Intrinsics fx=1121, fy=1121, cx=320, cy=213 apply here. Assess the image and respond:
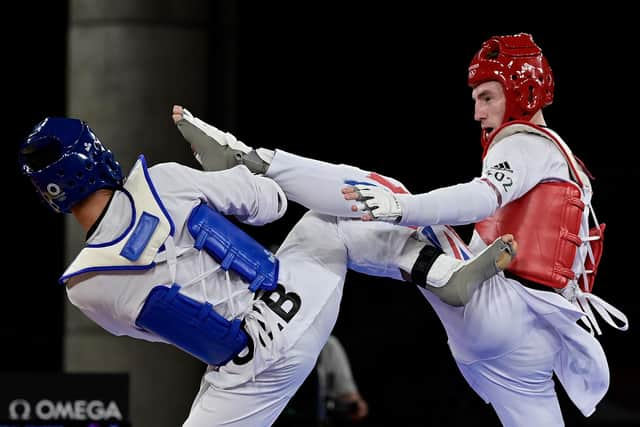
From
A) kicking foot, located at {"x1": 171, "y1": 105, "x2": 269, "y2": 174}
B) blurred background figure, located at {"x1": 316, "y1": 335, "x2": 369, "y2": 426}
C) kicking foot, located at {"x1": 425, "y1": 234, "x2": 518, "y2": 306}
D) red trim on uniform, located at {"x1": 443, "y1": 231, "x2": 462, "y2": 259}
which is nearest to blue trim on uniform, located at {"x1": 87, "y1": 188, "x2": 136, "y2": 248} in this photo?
kicking foot, located at {"x1": 171, "y1": 105, "x2": 269, "y2": 174}

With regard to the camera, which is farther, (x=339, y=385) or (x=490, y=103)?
(x=339, y=385)

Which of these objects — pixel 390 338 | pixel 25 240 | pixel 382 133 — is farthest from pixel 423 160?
pixel 25 240

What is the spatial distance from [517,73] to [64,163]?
1.34m

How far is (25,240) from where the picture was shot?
8.51 m

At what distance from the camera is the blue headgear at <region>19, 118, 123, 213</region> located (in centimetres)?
282

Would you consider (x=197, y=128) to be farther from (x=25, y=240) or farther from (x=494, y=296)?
(x=25, y=240)

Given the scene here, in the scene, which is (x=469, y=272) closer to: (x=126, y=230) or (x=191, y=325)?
(x=191, y=325)

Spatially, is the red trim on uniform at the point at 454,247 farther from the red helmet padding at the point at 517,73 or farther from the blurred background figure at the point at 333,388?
the blurred background figure at the point at 333,388

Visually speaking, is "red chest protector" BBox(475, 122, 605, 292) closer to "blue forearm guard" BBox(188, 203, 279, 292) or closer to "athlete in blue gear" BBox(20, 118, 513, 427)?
"athlete in blue gear" BBox(20, 118, 513, 427)

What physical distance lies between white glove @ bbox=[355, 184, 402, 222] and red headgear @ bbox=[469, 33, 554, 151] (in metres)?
0.57

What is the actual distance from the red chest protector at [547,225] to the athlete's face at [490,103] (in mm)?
99

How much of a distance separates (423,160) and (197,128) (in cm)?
454

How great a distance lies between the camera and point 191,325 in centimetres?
292

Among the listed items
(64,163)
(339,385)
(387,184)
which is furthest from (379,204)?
(339,385)
